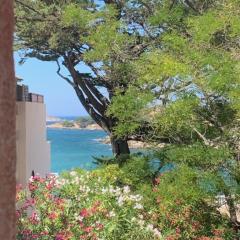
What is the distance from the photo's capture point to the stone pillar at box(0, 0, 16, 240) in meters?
1.90

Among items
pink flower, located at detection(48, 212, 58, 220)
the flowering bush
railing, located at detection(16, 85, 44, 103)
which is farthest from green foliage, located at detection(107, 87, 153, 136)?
railing, located at detection(16, 85, 44, 103)

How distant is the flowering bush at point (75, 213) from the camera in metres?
5.97

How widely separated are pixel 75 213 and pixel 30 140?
9101 mm

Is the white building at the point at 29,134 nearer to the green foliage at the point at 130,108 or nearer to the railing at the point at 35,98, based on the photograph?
the railing at the point at 35,98

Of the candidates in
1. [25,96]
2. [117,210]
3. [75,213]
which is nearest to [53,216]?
[75,213]

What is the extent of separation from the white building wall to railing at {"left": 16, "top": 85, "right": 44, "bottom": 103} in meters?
0.14

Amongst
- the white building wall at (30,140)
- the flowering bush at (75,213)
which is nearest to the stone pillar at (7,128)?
the flowering bush at (75,213)

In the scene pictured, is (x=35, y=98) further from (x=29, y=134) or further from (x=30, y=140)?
(x=29, y=134)

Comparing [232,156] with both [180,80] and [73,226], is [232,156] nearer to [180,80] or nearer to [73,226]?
[180,80]

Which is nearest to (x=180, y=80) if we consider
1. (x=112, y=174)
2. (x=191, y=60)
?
(x=191, y=60)

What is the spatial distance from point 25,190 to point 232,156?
3.44 m

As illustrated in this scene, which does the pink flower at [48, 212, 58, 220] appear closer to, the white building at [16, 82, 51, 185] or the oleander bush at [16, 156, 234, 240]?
the oleander bush at [16, 156, 234, 240]

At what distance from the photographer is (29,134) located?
14836mm

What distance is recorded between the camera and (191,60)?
8.55 m
